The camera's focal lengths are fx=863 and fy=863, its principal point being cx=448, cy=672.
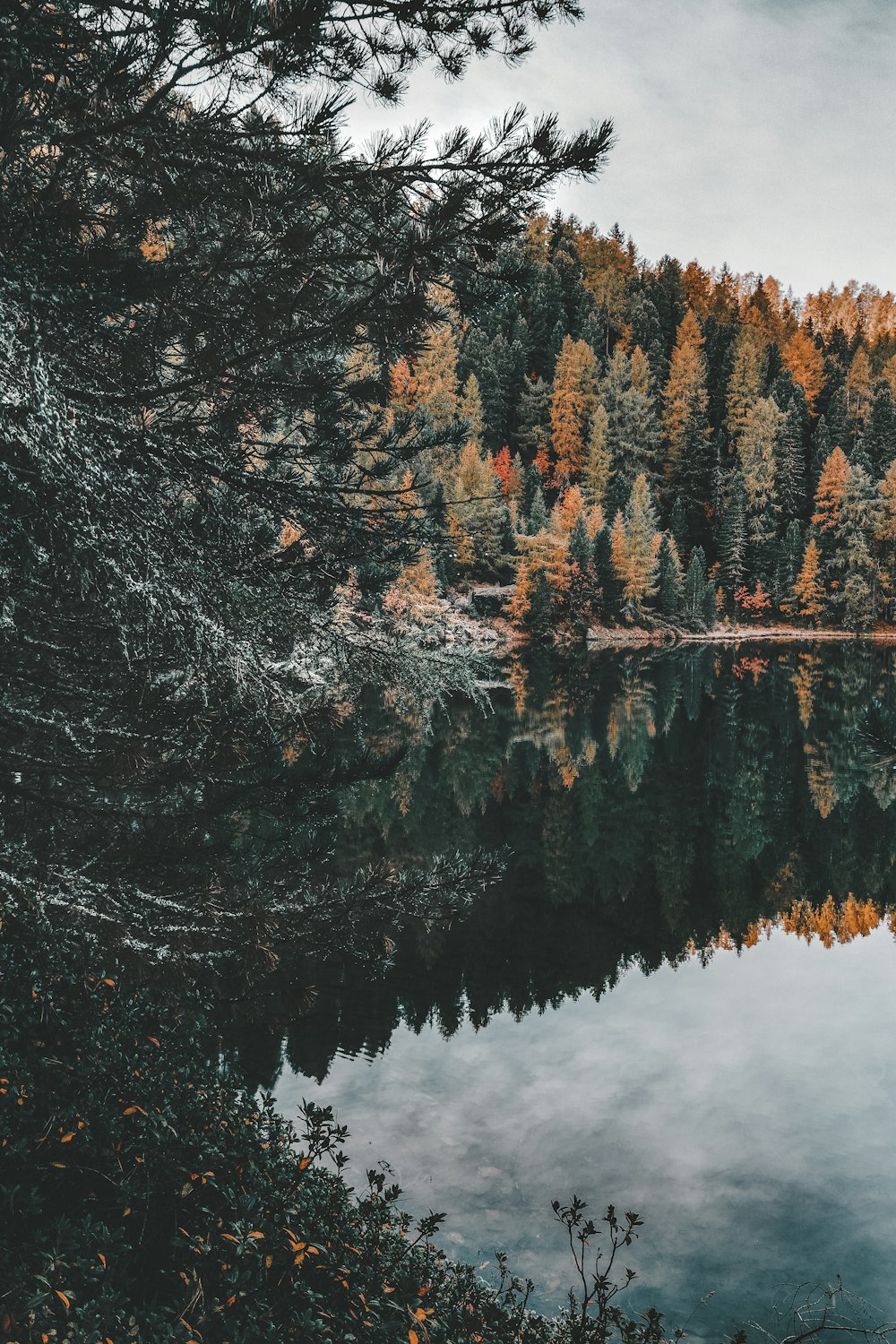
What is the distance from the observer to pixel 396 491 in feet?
16.8

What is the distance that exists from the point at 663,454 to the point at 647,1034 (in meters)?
60.6

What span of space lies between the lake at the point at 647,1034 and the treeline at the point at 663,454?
27796 mm

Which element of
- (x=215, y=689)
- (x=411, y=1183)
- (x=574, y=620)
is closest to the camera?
(x=215, y=689)

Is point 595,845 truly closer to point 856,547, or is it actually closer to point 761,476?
point 856,547

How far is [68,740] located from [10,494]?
1.29 metres

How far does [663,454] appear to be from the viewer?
6425cm

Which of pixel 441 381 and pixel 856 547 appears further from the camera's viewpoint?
pixel 441 381

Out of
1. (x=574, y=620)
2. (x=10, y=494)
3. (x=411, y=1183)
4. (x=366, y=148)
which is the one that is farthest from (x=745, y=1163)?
(x=574, y=620)

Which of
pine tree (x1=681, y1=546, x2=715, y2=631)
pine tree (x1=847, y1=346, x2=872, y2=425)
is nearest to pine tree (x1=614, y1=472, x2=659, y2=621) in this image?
pine tree (x1=681, y1=546, x2=715, y2=631)

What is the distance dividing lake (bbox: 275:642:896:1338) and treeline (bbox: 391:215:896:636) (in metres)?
27.8

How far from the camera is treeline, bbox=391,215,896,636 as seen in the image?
4650 centimetres

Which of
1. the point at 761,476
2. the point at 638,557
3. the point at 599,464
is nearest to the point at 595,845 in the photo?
the point at 638,557

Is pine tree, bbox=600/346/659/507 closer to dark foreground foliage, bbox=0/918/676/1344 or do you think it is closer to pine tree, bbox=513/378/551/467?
pine tree, bbox=513/378/551/467

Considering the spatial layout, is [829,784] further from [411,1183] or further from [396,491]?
[396,491]
